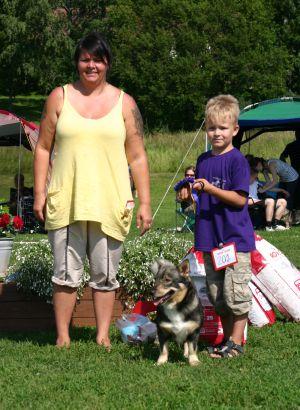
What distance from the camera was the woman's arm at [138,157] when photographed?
548 centimetres

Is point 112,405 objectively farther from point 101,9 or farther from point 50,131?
point 101,9

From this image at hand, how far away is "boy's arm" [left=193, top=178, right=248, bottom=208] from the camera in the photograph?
5102 mm

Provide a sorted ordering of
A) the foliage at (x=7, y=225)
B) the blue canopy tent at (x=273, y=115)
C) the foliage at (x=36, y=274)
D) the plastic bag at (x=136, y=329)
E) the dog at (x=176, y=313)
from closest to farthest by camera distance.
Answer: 1. the dog at (x=176, y=313)
2. the plastic bag at (x=136, y=329)
3. the foliage at (x=36, y=274)
4. the foliage at (x=7, y=225)
5. the blue canopy tent at (x=273, y=115)

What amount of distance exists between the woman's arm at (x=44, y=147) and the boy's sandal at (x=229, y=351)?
50.5 inches

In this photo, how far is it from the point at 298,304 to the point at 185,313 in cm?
158

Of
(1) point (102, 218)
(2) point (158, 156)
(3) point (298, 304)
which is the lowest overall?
(2) point (158, 156)

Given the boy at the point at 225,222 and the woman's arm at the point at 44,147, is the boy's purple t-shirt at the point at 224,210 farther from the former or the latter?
the woman's arm at the point at 44,147

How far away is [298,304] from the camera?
21.5ft

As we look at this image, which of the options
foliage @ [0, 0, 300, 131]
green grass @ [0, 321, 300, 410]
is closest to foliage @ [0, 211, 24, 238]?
green grass @ [0, 321, 300, 410]

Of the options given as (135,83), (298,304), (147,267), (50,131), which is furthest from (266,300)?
(135,83)

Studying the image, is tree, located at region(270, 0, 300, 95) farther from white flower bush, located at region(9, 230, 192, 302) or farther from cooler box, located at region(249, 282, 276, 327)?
cooler box, located at region(249, 282, 276, 327)

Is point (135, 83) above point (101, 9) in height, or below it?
below

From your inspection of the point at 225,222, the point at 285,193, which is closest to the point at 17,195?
the point at 285,193

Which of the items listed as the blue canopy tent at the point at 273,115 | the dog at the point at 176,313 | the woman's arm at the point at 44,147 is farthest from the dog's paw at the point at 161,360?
the blue canopy tent at the point at 273,115
